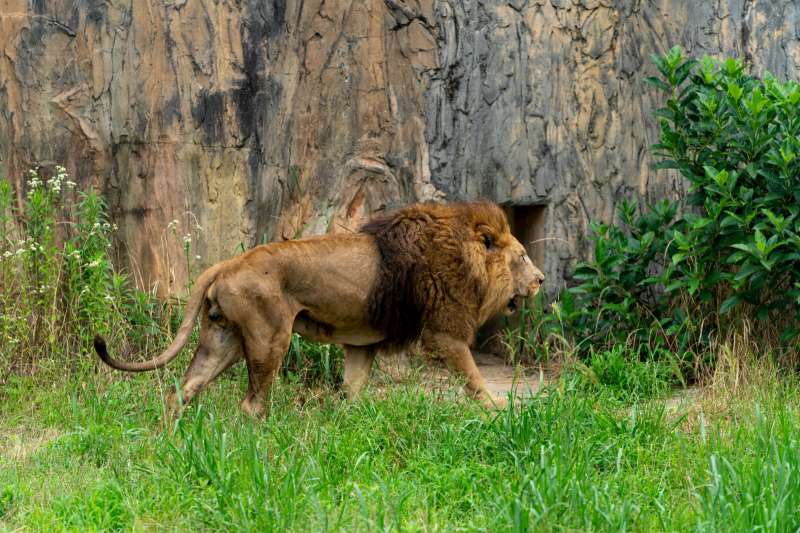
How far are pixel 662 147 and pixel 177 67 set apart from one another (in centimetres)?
367

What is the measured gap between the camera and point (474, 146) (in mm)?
8703

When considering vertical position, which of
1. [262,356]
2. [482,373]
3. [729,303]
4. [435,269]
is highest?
[435,269]

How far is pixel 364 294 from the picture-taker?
7.01 metres

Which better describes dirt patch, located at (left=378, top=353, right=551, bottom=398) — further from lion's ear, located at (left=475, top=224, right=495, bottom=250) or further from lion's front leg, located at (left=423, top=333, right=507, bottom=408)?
lion's ear, located at (left=475, top=224, right=495, bottom=250)

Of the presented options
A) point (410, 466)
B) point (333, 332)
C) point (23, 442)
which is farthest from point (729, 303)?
point (23, 442)

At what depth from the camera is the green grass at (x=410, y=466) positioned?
14.5 ft

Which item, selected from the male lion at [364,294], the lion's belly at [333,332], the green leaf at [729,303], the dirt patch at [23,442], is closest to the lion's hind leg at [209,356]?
the male lion at [364,294]

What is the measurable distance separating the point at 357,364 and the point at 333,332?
41cm

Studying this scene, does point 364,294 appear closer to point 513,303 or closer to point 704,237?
point 513,303

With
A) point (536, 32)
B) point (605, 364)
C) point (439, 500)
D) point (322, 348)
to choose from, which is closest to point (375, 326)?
point (322, 348)

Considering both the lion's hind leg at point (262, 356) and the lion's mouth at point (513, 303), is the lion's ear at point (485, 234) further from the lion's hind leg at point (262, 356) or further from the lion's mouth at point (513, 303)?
the lion's hind leg at point (262, 356)

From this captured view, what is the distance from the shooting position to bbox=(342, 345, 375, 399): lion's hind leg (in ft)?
24.2

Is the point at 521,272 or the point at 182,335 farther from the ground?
the point at 521,272

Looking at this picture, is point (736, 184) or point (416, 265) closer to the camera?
point (416, 265)
